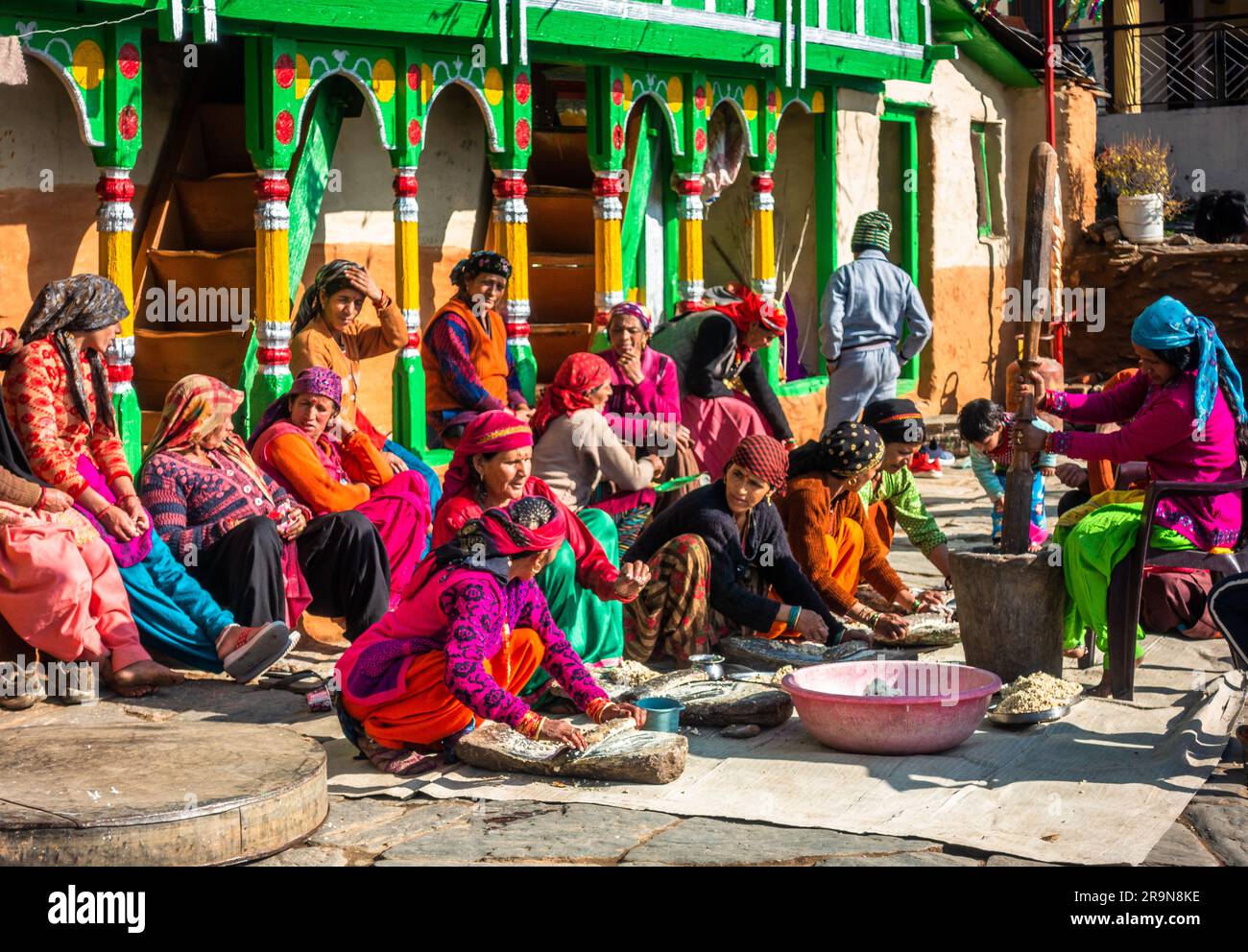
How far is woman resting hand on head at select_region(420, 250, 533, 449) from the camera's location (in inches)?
348

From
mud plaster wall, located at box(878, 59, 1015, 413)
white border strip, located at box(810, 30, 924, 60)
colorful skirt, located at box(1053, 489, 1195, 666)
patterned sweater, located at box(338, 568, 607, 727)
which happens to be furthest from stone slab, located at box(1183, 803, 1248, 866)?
mud plaster wall, located at box(878, 59, 1015, 413)

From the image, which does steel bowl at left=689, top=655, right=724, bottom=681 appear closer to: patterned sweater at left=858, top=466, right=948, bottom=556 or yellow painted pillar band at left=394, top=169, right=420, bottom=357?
patterned sweater at left=858, top=466, right=948, bottom=556

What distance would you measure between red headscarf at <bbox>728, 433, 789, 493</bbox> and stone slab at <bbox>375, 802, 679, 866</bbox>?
81.1 inches

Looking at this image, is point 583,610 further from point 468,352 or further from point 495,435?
point 468,352

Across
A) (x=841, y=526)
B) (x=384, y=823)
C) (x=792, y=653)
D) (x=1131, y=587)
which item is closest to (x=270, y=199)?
(x=841, y=526)

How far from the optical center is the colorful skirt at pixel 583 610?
6.65 meters

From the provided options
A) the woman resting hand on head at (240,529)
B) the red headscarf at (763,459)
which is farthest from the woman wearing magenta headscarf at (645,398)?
the woman resting hand on head at (240,529)

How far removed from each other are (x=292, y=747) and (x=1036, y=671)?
2.83 metres

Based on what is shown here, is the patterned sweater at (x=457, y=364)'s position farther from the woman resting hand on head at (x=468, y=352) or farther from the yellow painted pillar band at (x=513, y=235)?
the yellow painted pillar band at (x=513, y=235)

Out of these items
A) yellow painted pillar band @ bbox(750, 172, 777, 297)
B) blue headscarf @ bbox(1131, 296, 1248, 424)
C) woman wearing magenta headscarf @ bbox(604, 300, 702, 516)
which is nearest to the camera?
blue headscarf @ bbox(1131, 296, 1248, 424)

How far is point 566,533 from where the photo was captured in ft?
22.1

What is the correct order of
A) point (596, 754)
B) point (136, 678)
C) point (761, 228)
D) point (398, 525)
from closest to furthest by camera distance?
point (596, 754), point (136, 678), point (398, 525), point (761, 228)

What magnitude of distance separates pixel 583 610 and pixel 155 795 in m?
2.51
